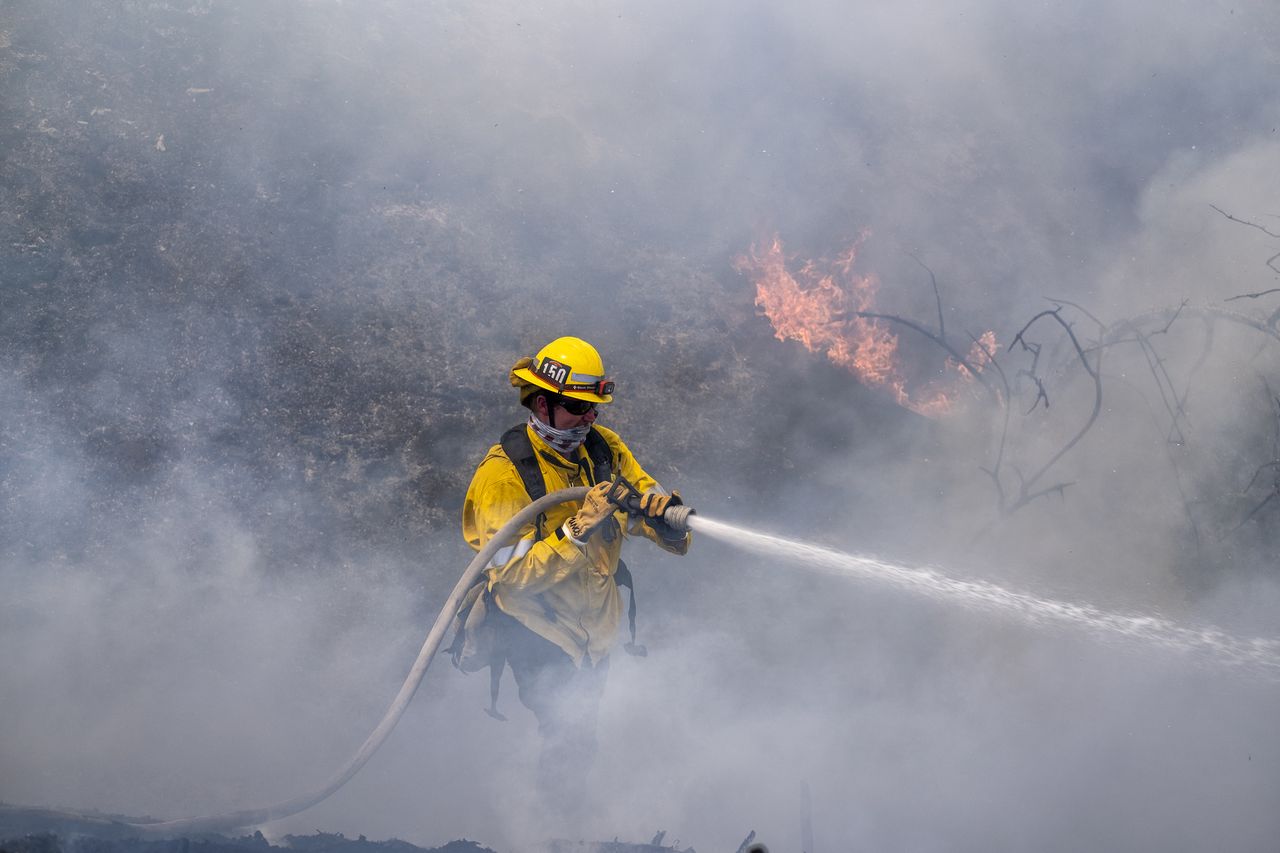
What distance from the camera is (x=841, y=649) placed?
6820 millimetres

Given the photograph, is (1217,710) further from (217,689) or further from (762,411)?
(217,689)

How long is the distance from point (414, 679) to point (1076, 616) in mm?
5012

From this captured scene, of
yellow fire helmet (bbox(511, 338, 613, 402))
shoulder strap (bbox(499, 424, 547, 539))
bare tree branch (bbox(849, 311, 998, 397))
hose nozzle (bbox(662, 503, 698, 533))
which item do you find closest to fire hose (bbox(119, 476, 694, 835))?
hose nozzle (bbox(662, 503, 698, 533))

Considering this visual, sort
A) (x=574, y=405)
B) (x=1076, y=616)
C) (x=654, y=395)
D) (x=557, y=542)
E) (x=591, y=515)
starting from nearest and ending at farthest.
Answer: (x=591, y=515)
(x=557, y=542)
(x=574, y=405)
(x=1076, y=616)
(x=654, y=395)

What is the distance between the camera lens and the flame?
26.5 ft

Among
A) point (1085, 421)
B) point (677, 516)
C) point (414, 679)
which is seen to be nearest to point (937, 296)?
point (1085, 421)

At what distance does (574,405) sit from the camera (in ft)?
15.2

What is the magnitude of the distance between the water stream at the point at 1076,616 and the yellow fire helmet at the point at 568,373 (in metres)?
2.62

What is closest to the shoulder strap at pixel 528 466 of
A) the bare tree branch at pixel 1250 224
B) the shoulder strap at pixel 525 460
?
the shoulder strap at pixel 525 460

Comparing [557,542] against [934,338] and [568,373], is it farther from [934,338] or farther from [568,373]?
[934,338]

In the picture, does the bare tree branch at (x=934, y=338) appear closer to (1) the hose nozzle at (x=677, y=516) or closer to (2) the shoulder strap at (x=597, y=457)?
(2) the shoulder strap at (x=597, y=457)

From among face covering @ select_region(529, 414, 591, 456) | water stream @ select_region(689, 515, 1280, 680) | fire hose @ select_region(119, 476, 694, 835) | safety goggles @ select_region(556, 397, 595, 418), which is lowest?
fire hose @ select_region(119, 476, 694, 835)

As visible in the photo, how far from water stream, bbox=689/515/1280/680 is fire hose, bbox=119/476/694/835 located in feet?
8.47

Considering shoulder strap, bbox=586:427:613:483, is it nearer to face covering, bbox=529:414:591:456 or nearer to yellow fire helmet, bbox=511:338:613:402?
face covering, bbox=529:414:591:456
